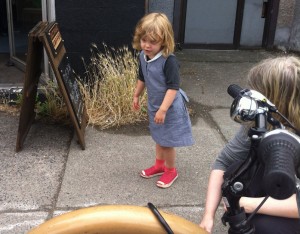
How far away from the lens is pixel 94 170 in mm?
3693

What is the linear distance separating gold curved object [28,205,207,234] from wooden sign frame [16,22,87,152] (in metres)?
2.32

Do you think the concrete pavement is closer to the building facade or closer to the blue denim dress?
the blue denim dress

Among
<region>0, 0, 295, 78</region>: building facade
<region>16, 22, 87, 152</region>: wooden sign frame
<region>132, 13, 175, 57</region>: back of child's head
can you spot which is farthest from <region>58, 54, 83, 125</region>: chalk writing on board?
<region>132, 13, 175, 57</region>: back of child's head

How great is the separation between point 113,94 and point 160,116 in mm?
1489

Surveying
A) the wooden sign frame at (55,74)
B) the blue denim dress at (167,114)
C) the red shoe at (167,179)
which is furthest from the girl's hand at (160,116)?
the wooden sign frame at (55,74)

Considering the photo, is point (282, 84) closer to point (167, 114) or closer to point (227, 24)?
point (167, 114)

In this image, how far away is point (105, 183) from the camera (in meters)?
3.50

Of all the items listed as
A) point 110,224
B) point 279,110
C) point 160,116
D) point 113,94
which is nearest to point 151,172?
point 160,116

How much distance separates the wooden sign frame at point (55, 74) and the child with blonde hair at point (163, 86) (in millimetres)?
687

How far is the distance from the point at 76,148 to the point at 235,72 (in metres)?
3.28

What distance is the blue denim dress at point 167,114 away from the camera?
324cm

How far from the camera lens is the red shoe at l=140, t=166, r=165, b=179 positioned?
11.8 feet

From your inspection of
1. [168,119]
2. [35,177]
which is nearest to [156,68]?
[168,119]

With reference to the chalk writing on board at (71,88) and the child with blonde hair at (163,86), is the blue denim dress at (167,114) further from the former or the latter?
the chalk writing on board at (71,88)
